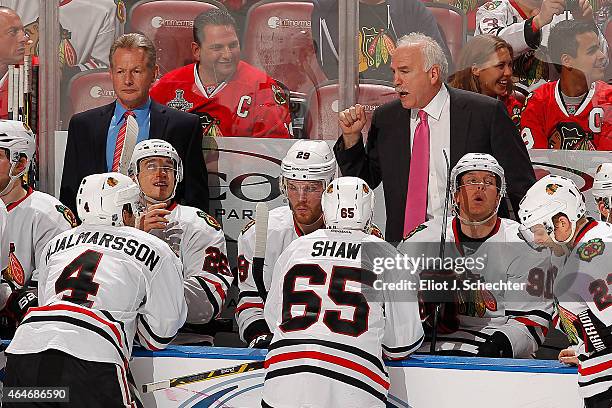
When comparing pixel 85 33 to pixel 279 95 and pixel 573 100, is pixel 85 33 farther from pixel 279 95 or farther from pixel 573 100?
pixel 573 100

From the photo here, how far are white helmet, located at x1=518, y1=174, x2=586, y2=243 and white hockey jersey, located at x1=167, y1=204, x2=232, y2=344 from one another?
3.82 ft

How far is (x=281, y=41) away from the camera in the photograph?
15.1 feet

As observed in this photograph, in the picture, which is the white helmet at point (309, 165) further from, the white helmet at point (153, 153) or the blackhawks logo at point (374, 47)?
the blackhawks logo at point (374, 47)

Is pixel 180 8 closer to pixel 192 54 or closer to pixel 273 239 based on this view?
pixel 192 54

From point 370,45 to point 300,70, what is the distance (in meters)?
0.33

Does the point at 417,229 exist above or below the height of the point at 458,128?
below

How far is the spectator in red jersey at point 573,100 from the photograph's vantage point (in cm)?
438

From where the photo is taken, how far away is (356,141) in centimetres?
402

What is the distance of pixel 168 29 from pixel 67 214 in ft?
3.42

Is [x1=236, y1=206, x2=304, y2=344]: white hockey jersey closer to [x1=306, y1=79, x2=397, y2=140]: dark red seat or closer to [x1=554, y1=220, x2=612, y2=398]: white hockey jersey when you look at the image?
[x1=306, y1=79, x2=397, y2=140]: dark red seat

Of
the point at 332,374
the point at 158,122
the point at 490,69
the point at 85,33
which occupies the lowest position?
the point at 332,374

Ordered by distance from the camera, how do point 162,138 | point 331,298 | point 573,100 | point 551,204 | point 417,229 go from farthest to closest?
point 573,100, point 162,138, point 417,229, point 551,204, point 331,298

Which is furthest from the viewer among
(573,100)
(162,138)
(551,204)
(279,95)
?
(279,95)

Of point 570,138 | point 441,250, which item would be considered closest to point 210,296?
point 441,250
